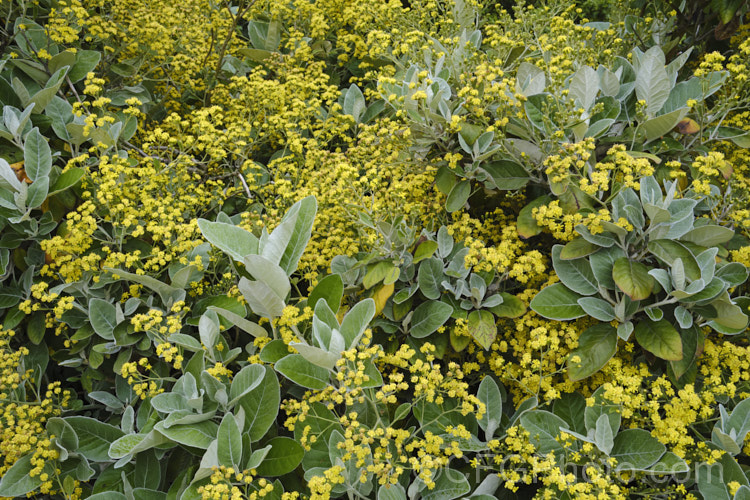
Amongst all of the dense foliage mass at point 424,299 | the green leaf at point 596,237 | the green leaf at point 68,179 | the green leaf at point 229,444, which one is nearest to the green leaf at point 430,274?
the dense foliage mass at point 424,299

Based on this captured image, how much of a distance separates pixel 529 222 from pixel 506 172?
267mm

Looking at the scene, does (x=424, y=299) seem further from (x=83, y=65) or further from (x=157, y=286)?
(x=83, y=65)

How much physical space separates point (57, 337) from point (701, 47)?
162 inches

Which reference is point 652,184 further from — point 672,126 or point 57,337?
point 57,337

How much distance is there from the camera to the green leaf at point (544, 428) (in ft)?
6.78

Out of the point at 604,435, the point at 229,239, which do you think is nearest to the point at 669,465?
the point at 604,435

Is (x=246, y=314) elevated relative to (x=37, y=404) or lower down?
elevated

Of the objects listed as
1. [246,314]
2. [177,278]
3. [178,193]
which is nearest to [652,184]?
[246,314]

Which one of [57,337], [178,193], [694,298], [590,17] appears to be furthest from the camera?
[590,17]

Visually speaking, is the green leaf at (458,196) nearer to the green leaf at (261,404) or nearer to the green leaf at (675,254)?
Answer: the green leaf at (675,254)

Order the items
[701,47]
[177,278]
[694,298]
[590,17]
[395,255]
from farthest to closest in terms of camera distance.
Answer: [590,17], [701,47], [177,278], [395,255], [694,298]

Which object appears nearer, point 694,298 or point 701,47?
point 694,298

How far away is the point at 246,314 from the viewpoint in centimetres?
246

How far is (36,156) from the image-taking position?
9.27ft
